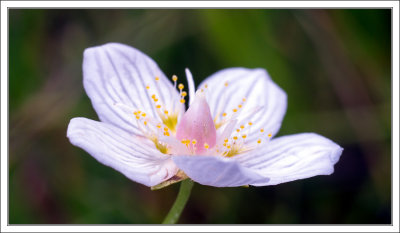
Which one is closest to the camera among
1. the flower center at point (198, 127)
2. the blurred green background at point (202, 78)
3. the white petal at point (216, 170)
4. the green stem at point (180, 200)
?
the white petal at point (216, 170)

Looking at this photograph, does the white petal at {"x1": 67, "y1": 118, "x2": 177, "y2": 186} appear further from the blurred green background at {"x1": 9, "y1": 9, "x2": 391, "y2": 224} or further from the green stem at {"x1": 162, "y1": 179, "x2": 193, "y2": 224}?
the blurred green background at {"x1": 9, "y1": 9, "x2": 391, "y2": 224}

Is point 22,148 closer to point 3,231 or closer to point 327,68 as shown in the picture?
point 3,231

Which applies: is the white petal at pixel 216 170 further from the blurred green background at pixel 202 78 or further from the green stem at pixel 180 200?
the blurred green background at pixel 202 78

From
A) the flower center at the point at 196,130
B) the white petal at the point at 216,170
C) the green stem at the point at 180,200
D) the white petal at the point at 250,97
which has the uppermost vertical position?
the white petal at the point at 250,97

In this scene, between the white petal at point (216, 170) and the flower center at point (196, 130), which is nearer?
the white petal at point (216, 170)

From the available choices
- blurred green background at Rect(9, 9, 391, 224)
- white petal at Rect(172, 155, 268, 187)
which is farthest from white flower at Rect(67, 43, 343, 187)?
blurred green background at Rect(9, 9, 391, 224)

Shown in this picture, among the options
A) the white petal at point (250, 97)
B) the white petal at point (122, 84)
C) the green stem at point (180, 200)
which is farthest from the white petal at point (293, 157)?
the white petal at point (122, 84)

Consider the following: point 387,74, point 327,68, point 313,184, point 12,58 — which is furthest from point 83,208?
point 387,74

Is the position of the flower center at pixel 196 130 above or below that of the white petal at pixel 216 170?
above
